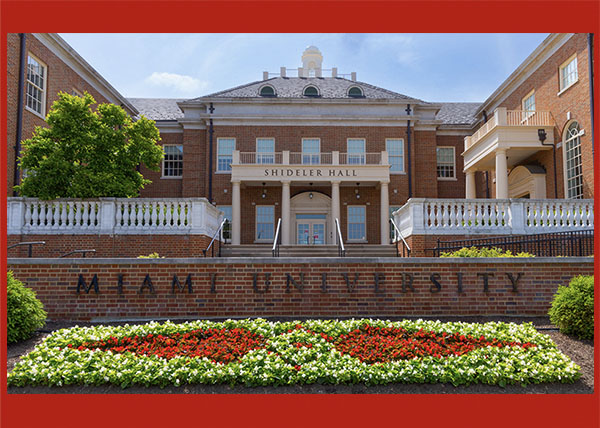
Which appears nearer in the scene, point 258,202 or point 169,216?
point 169,216

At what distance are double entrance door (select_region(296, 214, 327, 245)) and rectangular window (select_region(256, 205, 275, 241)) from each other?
1.46 meters

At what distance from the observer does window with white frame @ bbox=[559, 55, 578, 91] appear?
18.6 metres

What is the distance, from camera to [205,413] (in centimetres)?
510

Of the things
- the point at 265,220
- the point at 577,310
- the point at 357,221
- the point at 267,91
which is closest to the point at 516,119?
the point at 357,221

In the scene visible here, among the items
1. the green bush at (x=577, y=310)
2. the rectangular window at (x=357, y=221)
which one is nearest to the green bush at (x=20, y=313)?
the green bush at (x=577, y=310)

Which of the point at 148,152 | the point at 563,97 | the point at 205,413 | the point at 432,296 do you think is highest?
the point at 563,97

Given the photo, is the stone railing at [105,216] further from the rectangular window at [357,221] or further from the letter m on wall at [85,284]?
the rectangular window at [357,221]

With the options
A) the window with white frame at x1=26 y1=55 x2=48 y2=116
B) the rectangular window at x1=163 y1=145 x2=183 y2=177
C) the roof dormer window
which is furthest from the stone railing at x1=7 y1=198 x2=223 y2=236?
the roof dormer window

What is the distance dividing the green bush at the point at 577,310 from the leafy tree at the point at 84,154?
1305 centimetres

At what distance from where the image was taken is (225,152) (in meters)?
26.2

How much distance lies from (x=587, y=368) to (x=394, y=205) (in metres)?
19.8

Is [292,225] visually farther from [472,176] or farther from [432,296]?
[432,296]

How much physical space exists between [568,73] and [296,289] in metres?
16.6

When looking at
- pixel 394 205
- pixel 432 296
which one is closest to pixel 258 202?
pixel 394 205
